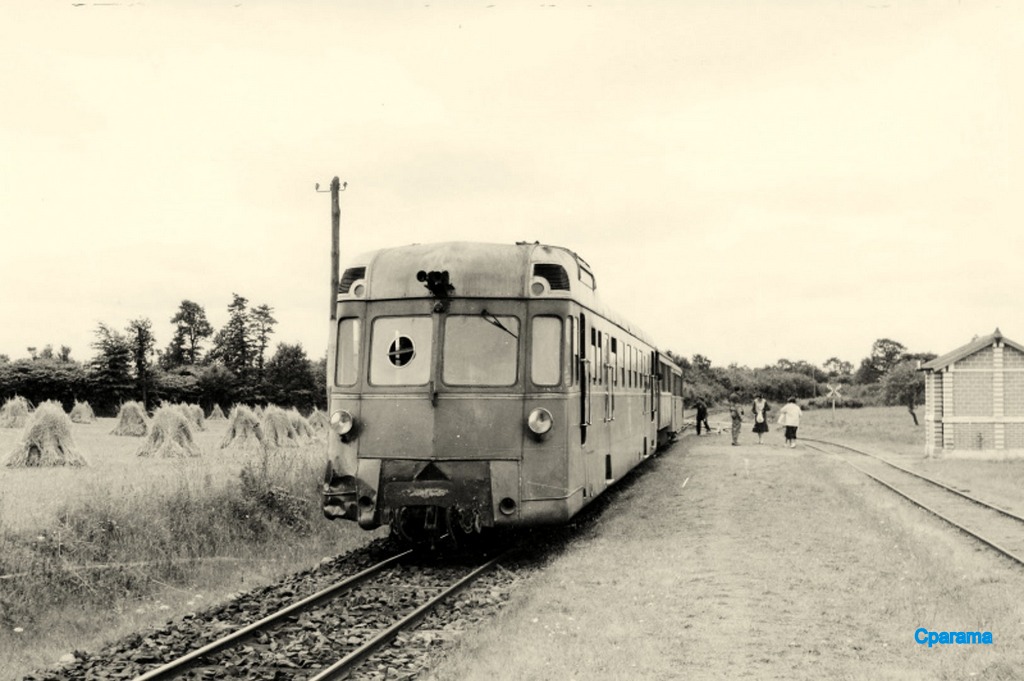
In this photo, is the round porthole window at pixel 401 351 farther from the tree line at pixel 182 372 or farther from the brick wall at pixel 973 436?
the tree line at pixel 182 372

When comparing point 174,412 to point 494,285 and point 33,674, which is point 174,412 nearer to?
point 494,285

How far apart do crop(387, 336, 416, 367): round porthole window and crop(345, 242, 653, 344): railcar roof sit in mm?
471

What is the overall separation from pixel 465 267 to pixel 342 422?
6.85ft

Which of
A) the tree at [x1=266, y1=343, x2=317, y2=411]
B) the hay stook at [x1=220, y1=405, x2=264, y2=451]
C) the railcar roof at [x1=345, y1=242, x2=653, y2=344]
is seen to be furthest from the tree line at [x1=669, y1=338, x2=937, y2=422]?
the railcar roof at [x1=345, y1=242, x2=653, y2=344]

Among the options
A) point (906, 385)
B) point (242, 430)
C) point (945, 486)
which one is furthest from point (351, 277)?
point (906, 385)

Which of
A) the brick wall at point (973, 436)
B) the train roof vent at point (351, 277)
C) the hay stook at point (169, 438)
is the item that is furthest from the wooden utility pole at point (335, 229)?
the brick wall at point (973, 436)

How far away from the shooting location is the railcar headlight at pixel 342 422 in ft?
34.7

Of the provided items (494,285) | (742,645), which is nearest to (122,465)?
(494,285)

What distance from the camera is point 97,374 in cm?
5738

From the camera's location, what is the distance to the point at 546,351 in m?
10.6

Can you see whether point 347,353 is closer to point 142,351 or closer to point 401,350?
point 401,350

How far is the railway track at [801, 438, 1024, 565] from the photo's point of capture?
496 inches

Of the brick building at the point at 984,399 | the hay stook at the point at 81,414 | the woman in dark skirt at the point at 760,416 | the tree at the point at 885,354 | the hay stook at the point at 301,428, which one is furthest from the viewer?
the tree at the point at 885,354

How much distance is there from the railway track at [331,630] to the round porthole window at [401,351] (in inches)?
83.2
